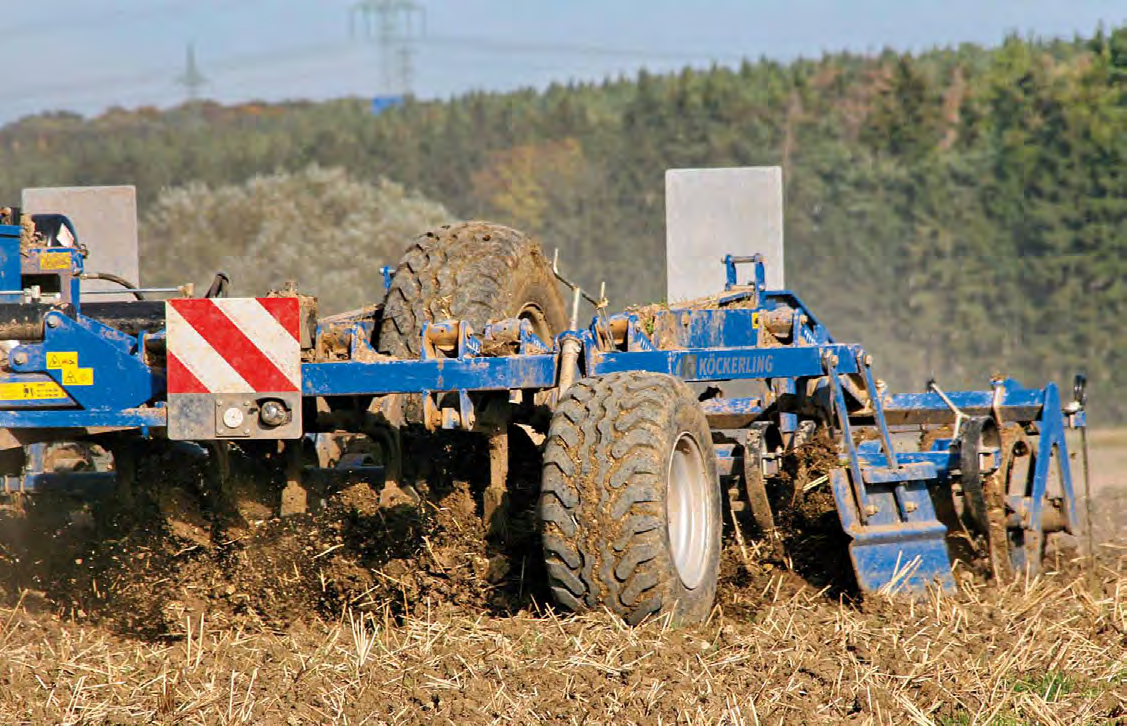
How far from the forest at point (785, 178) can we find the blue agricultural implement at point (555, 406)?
16.3 metres

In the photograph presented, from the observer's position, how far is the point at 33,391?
17.8ft

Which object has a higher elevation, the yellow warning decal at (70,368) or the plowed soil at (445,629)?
the yellow warning decal at (70,368)

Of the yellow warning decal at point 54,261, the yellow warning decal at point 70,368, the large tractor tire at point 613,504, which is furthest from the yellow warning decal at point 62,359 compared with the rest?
the large tractor tire at point 613,504

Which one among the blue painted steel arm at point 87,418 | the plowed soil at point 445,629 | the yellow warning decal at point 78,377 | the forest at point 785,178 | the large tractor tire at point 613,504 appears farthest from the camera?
the forest at point 785,178

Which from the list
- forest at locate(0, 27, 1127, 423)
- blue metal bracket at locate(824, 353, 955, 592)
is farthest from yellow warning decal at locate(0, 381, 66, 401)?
forest at locate(0, 27, 1127, 423)

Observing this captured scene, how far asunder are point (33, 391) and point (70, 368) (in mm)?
167

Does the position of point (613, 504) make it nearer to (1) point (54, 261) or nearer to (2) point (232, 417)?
(2) point (232, 417)

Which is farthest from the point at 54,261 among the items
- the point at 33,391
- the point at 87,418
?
the point at 87,418

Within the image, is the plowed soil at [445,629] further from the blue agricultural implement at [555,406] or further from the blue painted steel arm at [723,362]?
Answer: the blue painted steel arm at [723,362]

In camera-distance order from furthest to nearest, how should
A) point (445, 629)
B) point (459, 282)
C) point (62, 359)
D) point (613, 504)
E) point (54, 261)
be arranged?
point (459, 282) → point (54, 261) → point (62, 359) → point (445, 629) → point (613, 504)

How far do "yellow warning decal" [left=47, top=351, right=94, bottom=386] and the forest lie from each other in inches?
733

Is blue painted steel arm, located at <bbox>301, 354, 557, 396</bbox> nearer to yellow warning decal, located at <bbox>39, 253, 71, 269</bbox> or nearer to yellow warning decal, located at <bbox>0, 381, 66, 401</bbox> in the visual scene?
yellow warning decal, located at <bbox>0, 381, 66, 401</bbox>

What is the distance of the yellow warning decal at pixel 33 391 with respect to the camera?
542cm

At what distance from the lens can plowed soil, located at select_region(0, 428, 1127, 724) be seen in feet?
14.2
